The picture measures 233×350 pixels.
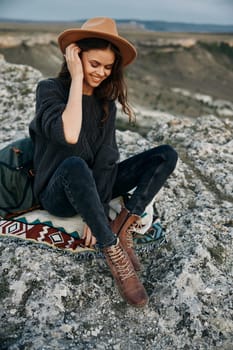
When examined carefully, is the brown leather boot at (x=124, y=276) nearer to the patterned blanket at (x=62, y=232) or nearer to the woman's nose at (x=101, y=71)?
the patterned blanket at (x=62, y=232)

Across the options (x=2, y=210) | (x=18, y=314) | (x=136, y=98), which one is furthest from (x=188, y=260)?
(x=136, y=98)

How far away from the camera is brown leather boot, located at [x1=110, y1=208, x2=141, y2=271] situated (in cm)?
380

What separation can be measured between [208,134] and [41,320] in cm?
424

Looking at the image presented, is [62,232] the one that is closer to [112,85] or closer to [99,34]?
[112,85]

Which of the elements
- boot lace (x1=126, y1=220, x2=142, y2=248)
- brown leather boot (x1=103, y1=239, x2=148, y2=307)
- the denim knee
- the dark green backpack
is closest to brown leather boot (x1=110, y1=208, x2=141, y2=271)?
boot lace (x1=126, y1=220, x2=142, y2=248)

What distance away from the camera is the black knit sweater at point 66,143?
3.44m

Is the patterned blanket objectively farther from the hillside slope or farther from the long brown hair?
the hillside slope

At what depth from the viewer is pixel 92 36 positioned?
11.2ft

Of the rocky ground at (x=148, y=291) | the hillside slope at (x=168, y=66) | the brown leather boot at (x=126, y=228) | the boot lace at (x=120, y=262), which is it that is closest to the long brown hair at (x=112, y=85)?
the brown leather boot at (x=126, y=228)

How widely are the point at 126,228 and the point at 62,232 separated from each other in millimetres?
588

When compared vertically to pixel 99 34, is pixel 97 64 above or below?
below

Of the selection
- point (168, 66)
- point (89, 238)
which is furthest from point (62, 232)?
point (168, 66)

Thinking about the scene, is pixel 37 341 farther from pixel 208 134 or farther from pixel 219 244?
pixel 208 134

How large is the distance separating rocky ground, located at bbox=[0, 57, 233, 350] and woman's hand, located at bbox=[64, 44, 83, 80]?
150 cm
